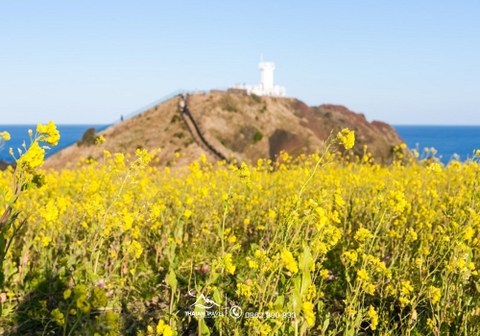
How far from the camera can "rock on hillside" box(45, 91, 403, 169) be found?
28.7 m

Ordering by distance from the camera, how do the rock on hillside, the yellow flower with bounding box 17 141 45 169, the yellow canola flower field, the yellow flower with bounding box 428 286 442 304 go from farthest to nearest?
the rock on hillside, the yellow flower with bounding box 428 286 442 304, the yellow canola flower field, the yellow flower with bounding box 17 141 45 169

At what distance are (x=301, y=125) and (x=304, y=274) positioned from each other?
32888mm

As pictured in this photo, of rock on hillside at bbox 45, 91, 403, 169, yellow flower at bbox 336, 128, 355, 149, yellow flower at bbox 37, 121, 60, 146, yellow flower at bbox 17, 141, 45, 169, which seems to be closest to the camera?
yellow flower at bbox 17, 141, 45, 169

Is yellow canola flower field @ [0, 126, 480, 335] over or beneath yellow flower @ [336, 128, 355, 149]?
beneath

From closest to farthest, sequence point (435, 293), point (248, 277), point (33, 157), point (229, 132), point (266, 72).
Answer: point (33, 157) < point (435, 293) < point (248, 277) < point (229, 132) < point (266, 72)

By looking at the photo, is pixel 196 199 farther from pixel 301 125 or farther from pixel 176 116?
pixel 301 125

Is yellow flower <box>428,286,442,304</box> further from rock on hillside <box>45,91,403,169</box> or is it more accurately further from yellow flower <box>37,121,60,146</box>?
rock on hillside <box>45,91,403,169</box>

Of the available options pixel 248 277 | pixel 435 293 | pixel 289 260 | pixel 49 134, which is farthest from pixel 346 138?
pixel 49 134

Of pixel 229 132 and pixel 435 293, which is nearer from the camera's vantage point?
pixel 435 293

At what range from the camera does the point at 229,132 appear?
1202 inches

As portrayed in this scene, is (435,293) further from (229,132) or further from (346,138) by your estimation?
(229,132)

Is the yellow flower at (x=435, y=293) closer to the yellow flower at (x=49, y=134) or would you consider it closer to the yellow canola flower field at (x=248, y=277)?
the yellow canola flower field at (x=248, y=277)
